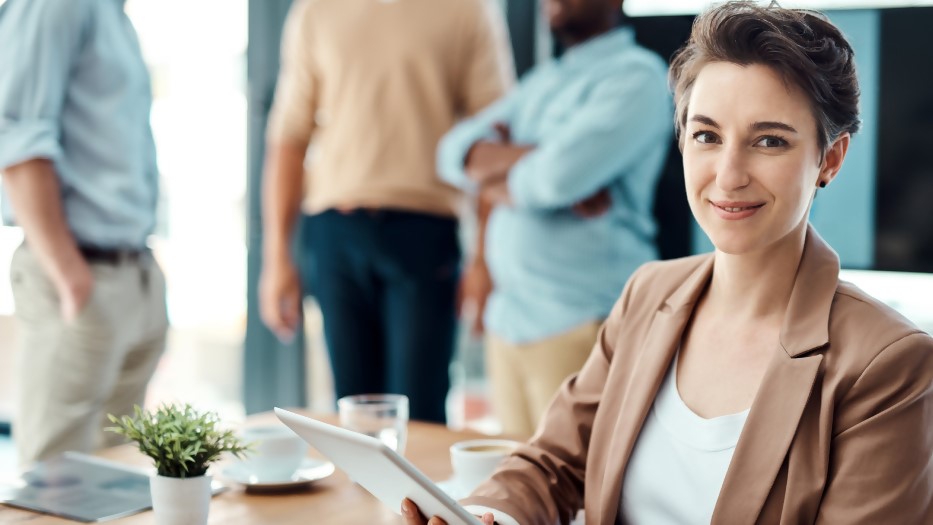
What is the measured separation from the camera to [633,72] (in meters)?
2.38

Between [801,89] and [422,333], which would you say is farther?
[422,333]

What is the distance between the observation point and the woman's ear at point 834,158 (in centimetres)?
132

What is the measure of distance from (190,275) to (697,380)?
306cm

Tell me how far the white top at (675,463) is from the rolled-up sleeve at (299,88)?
5.73 ft

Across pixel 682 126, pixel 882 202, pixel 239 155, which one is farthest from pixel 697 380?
pixel 239 155

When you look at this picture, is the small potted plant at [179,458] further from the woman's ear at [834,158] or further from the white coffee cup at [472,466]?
the woman's ear at [834,158]

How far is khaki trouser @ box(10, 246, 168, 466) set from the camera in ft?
7.20

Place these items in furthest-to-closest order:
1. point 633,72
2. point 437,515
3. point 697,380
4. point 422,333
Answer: point 422,333, point 633,72, point 697,380, point 437,515

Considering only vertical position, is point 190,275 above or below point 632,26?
below

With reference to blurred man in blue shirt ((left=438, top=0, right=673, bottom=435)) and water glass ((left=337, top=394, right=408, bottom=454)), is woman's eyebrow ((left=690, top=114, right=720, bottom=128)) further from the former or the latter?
blurred man in blue shirt ((left=438, top=0, right=673, bottom=435))

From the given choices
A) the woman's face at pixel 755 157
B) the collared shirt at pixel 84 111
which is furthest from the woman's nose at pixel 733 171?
the collared shirt at pixel 84 111

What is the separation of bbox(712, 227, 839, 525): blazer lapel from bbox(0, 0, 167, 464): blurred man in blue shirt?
1.49 meters

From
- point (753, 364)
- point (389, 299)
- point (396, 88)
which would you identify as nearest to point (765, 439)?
point (753, 364)

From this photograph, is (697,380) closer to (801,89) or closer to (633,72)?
(801,89)
